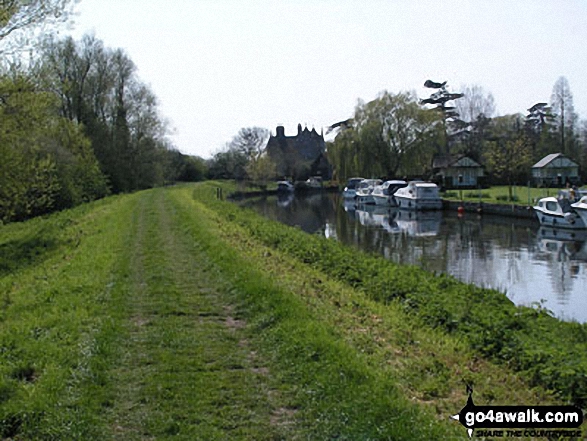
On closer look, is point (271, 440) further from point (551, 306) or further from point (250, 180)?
point (250, 180)

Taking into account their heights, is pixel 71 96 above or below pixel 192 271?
above

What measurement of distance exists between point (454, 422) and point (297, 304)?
168 inches

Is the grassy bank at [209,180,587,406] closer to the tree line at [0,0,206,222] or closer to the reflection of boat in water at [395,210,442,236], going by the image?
the tree line at [0,0,206,222]

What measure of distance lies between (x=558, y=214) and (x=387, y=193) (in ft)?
73.6

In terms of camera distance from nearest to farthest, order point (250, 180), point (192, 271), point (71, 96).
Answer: point (192, 271)
point (71, 96)
point (250, 180)

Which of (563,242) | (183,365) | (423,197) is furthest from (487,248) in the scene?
(183,365)

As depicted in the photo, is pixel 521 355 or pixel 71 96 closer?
pixel 521 355

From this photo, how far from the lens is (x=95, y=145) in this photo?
53.2m

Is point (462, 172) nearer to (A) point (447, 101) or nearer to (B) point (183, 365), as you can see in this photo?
(A) point (447, 101)

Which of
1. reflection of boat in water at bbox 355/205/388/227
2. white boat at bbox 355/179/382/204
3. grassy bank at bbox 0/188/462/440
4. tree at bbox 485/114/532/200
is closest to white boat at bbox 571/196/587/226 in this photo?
tree at bbox 485/114/532/200

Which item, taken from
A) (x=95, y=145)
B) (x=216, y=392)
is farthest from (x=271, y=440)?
(x=95, y=145)

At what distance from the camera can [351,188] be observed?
66.2 m

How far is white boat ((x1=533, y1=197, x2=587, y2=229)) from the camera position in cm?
3209

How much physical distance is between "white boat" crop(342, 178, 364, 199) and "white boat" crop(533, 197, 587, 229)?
30.2 m
